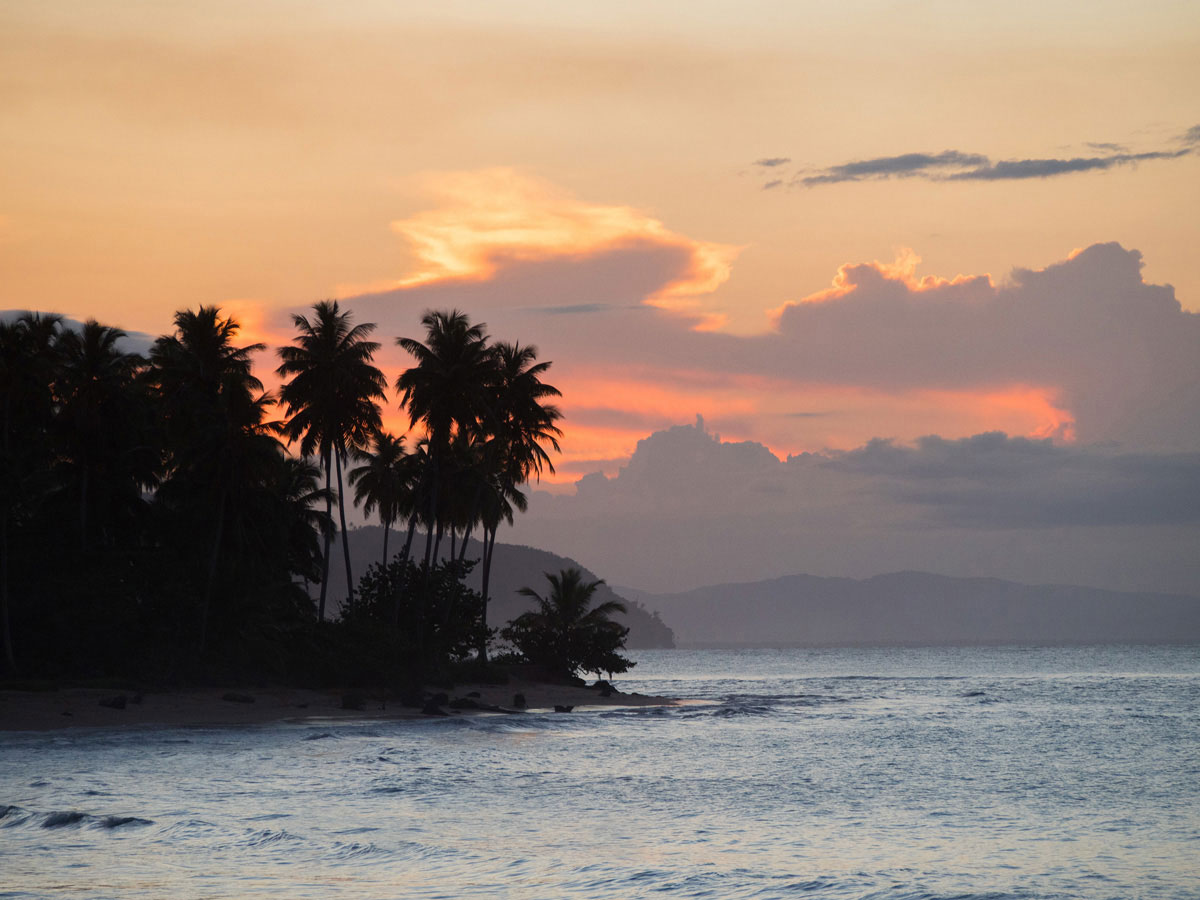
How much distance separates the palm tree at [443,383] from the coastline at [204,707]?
759 cm

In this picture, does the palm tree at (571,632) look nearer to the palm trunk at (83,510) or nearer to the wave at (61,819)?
the palm trunk at (83,510)

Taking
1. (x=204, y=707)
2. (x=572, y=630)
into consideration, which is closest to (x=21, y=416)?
(x=204, y=707)

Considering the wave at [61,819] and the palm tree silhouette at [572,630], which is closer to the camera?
the wave at [61,819]

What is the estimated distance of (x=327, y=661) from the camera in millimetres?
48688

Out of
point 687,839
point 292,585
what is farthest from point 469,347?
point 687,839

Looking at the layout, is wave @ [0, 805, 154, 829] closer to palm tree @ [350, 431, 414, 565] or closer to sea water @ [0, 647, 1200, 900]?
sea water @ [0, 647, 1200, 900]

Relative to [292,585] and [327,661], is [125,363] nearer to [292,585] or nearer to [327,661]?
[292,585]

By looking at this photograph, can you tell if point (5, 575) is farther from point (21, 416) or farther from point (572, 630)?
point (572, 630)

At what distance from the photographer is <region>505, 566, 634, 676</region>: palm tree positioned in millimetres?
60188

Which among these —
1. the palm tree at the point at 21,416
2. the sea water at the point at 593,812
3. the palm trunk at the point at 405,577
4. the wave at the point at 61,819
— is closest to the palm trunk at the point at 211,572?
the palm tree at the point at 21,416

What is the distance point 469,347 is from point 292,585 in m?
12.8

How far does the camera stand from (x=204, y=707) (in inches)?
1628

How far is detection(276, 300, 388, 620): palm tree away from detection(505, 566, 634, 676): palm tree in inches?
525

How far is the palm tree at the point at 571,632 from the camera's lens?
60.2 m
